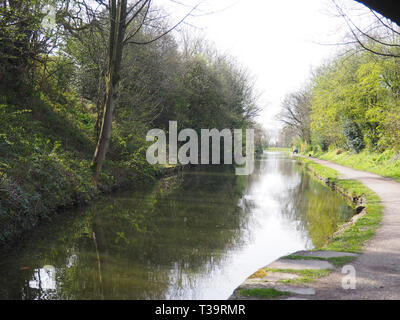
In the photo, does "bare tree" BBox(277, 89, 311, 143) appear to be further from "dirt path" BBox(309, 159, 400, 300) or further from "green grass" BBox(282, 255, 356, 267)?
"green grass" BBox(282, 255, 356, 267)

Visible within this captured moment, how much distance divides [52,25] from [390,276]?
12438 millimetres

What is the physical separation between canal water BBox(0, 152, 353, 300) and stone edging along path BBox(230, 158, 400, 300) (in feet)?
2.33

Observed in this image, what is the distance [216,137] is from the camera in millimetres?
32312

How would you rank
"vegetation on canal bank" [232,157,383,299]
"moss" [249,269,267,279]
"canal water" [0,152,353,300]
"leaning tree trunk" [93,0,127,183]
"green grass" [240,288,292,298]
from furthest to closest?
"leaning tree trunk" [93,0,127,183] → "canal water" [0,152,353,300] → "moss" [249,269,267,279] → "vegetation on canal bank" [232,157,383,299] → "green grass" [240,288,292,298]

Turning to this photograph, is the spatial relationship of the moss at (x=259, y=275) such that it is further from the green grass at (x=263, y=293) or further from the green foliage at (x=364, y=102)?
the green foliage at (x=364, y=102)

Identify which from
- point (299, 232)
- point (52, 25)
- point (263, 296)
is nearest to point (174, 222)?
point (299, 232)

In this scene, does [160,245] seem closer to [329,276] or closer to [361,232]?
[329,276]

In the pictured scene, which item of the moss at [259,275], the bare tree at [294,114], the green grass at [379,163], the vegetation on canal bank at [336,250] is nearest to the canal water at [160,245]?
the moss at [259,275]

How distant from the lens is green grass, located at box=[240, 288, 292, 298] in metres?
3.92

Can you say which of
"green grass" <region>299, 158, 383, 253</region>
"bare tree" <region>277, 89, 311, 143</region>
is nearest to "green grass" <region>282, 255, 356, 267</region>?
"green grass" <region>299, 158, 383, 253</region>

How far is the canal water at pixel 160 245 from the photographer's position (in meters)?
4.94

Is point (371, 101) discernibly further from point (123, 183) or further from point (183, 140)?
point (123, 183)

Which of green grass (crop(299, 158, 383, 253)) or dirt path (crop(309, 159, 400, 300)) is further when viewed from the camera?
green grass (crop(299, 158, 383, 253))

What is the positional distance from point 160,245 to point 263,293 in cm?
345
